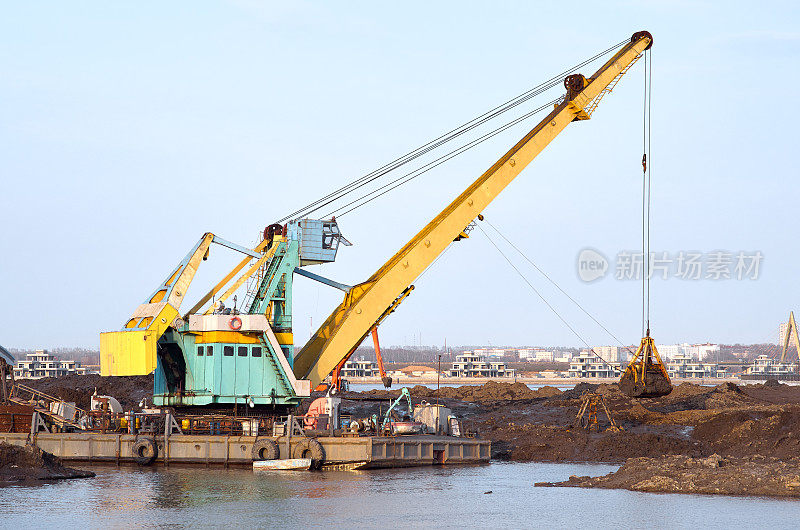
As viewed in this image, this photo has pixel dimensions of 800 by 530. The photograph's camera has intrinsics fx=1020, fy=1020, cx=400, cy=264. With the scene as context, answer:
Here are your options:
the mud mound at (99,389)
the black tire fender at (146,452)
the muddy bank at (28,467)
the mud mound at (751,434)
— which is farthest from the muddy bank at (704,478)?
the mud mound at (99,389)

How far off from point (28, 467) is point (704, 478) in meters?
20.9

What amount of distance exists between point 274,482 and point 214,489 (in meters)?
2.13

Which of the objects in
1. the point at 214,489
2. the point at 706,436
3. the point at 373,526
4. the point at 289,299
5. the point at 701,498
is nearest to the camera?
the point at 373,526

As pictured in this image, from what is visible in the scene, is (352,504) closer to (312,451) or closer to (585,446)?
(312,451)

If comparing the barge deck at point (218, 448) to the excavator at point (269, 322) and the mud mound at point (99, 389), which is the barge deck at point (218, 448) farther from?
the mud mound at point (99, 389)

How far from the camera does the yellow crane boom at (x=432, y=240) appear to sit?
1544 inches

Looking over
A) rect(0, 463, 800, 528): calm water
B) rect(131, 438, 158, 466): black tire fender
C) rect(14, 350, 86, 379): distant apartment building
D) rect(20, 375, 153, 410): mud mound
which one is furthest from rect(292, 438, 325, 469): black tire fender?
rect(14, 350, 86, 379): distant apartment building

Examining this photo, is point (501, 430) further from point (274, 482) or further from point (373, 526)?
point (373, 526)

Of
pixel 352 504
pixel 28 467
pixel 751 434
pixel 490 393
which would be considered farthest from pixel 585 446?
pixel 490 393

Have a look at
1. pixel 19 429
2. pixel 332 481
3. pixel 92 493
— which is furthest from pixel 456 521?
pixel 19 429

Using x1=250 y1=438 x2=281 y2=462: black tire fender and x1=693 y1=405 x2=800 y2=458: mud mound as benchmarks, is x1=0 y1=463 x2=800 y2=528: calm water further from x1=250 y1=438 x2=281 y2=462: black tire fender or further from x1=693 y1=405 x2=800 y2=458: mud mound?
x1=693 y1=405 x2=800 y2=458: mud mound

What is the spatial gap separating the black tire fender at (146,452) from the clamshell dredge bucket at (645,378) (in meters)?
16.9

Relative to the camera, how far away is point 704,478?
101ft

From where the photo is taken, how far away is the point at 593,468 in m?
37.9
